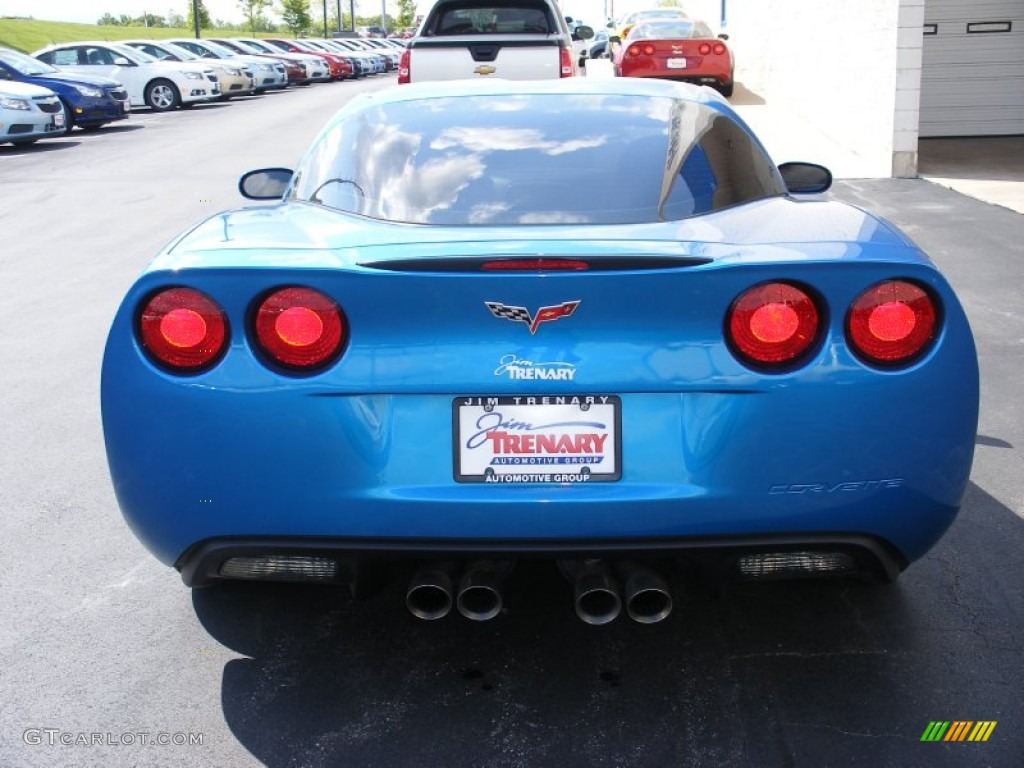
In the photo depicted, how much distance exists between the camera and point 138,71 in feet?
94.3

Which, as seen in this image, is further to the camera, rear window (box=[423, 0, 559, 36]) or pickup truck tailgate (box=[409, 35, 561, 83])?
rear window (box=[423, 0, 559, 36])

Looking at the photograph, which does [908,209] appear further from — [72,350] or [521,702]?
[521,702]

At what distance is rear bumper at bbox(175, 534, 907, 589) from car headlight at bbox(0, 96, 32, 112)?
18696 millimetres

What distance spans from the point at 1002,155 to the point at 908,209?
503 cm

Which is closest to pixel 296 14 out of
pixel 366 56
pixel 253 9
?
pixel 253 9

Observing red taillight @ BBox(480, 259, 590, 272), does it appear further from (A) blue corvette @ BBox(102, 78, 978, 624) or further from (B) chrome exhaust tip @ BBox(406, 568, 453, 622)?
(B) chrome exhaust tip @ BBox(406, 568, 453, 622)

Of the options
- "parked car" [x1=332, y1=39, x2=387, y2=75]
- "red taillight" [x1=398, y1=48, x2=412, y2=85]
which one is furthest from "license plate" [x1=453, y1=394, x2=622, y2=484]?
"parked car" [x1=332, y1=39, x2=387, y2=75]

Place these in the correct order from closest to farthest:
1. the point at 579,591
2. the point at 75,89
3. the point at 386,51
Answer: the point at 579,591, the point at 75,89, the point at 386,51

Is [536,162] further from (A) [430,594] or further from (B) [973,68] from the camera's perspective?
(B) [973,68]

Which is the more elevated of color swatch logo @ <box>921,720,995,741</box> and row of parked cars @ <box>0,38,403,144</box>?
row of parked cars @ <box>0,38,403,144</box>

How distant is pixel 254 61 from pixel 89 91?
13.3 meters

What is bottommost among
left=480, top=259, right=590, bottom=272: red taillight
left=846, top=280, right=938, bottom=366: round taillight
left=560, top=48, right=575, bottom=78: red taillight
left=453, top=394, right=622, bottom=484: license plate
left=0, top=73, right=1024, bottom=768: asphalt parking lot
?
left=0, top=73, right=1024, bottom=768: asphalt parking lot

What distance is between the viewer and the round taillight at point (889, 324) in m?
2.99
